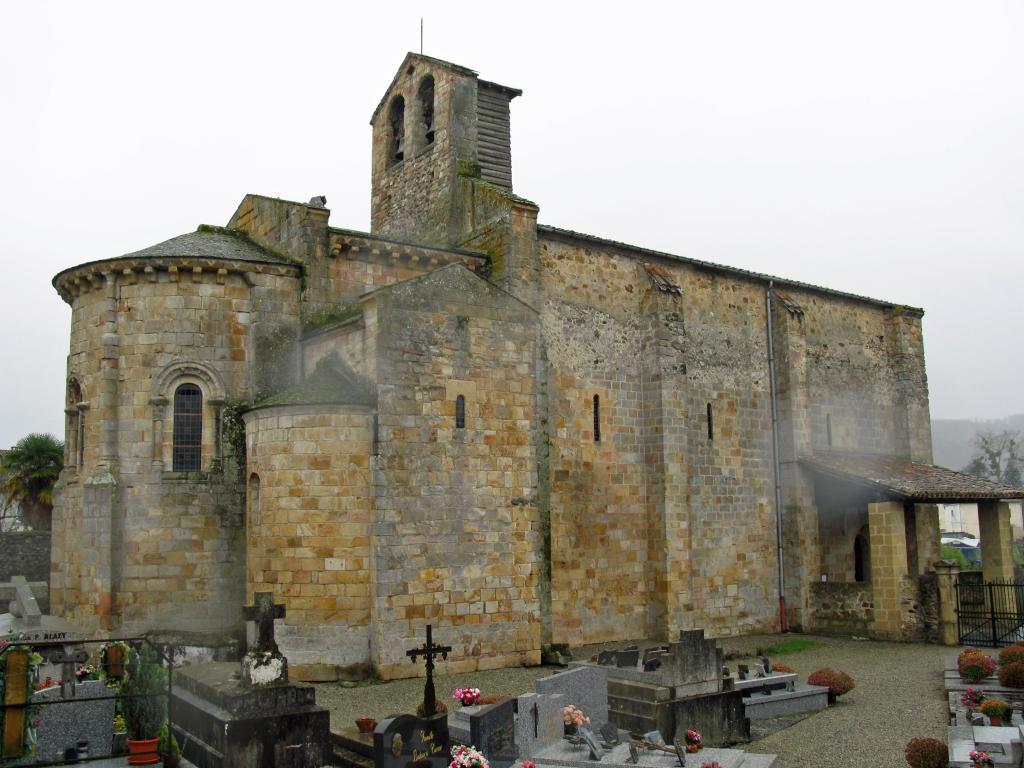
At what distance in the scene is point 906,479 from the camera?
22219mm

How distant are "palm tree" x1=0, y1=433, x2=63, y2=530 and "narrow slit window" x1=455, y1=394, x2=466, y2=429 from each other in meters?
18.5

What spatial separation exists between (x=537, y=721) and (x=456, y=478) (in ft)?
19.4

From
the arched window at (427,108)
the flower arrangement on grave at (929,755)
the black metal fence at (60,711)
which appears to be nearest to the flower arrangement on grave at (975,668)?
the flower arrangement on grave at (929,755)

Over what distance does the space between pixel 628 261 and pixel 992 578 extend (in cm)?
1183

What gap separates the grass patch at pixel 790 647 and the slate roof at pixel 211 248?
12.6 metres

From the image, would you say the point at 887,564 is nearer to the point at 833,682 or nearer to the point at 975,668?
the point at 975,668

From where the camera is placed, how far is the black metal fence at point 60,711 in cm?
927

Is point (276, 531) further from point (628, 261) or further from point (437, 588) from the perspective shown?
point (628, 261)

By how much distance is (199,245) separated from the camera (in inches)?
698

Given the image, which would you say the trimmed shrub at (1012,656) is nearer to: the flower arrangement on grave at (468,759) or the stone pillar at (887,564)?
the stone pillar at (887,564)

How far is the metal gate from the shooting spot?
19.5 metres

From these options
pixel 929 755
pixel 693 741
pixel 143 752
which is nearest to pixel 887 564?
pixel 693 741

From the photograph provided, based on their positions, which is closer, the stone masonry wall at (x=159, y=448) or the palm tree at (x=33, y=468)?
the stone masonry wall at (x=159, y=448)

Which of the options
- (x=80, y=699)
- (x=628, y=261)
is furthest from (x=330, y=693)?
(x=628, y=261)
